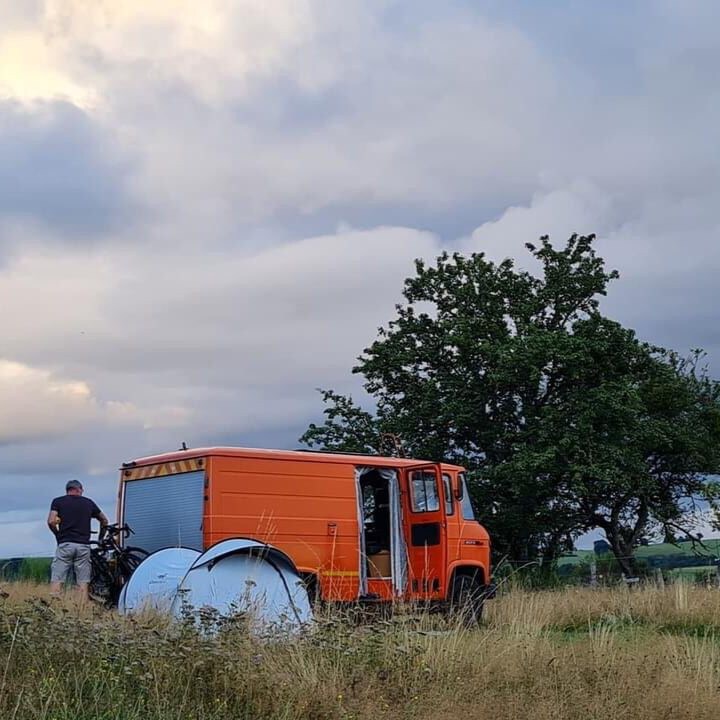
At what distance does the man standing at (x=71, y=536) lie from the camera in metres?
13.3

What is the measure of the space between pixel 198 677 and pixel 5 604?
2.37 meters

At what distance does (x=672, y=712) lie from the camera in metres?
7.63

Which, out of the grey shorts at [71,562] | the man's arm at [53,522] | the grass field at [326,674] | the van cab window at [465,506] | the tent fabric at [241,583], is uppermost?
the van cab window at [465,506]

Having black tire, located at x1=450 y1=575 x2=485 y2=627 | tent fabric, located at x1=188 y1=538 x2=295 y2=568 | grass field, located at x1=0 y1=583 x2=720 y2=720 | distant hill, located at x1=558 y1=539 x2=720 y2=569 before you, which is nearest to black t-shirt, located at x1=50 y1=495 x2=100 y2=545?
tent fabric, located at x1=188 y1=538 x2=295 y2=568

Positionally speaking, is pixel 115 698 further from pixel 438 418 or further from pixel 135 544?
pixel 438 418

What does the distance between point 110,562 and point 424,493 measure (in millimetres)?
4620

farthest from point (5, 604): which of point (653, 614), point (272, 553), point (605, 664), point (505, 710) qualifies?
point (653, 614)

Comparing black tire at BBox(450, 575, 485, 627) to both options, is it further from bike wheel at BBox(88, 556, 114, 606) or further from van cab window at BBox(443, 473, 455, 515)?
bike wheel at BBox(88, 556, 114, 606)

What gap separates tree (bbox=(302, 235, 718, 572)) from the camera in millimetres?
31234

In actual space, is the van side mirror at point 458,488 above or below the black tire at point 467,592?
above

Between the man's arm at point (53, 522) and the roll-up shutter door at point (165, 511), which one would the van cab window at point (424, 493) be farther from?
the man's arm at point (53, 522)

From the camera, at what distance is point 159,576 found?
11.7m

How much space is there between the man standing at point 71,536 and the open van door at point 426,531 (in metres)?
4.55

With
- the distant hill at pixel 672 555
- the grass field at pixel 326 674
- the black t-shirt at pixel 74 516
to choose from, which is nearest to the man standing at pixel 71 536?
the black t-shirt at pixel 74 516
